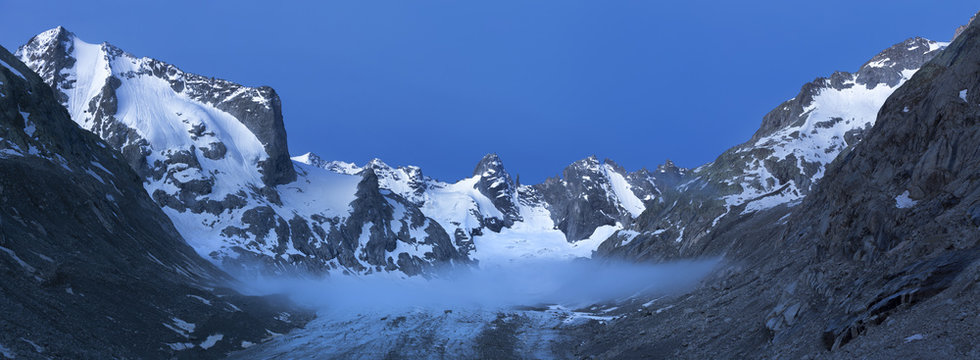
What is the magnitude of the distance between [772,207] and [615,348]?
92.6 metres

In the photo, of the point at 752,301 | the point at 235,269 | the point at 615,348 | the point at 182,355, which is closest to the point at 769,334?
the point at 752,301

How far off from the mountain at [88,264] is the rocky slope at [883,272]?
3950 cm

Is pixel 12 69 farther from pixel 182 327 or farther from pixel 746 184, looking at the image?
pixel 746 184

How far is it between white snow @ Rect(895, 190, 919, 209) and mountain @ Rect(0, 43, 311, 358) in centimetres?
5571

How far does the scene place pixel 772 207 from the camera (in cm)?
13400

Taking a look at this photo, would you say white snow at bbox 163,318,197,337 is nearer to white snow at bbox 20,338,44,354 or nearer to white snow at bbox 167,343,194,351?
white snow at bbox 167,343,194,351

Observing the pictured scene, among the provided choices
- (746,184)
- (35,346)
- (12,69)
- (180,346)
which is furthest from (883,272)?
(746,184)

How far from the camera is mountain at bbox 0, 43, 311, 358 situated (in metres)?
45.3

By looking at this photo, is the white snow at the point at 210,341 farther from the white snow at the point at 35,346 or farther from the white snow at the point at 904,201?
the white snow at the point at 904,201

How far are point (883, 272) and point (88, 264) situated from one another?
69706mm

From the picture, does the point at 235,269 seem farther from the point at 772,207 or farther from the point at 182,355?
the point at 772,207

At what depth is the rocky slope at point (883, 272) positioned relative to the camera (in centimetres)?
2452

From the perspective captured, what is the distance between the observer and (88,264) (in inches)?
2515

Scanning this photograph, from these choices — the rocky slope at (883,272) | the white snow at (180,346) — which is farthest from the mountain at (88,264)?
the rocky slope at (883,272)
